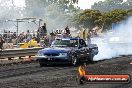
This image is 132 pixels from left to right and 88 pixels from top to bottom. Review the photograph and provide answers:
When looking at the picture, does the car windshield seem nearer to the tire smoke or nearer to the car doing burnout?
the car doing burnout

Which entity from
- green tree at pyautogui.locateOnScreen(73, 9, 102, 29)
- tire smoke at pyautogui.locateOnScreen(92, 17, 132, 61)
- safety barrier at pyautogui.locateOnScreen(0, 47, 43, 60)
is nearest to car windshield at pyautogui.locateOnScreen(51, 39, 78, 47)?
safety barrier at pyautogui.locateOnScreen(0, 47, 43, 60)

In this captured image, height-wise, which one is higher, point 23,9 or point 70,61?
point 23,9

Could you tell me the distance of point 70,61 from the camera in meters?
19.5

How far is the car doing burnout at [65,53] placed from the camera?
19.2 m

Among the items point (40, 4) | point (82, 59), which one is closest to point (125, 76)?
point (82, 59)

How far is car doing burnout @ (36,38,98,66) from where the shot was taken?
1923 cm

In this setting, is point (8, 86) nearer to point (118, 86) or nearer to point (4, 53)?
point (118, 86)

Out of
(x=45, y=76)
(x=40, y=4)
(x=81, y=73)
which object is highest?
(x=40, y=4)

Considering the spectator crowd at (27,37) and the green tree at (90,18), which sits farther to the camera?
the green tree at (90,18)

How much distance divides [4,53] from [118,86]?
12359 mm

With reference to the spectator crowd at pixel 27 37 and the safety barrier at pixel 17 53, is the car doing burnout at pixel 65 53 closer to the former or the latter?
the safety barrier at pixel 17 53

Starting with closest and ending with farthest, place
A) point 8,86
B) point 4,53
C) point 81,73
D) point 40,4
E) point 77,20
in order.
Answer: point 81,73
point 8,86
point 4,53
point 77,20
point 40,4


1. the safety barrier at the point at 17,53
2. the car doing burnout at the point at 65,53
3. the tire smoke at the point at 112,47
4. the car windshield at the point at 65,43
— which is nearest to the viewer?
the car doing burnout at the point at 65,53

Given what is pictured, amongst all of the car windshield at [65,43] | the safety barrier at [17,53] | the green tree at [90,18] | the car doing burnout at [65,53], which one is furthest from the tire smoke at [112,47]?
the green tree at [90,18]
